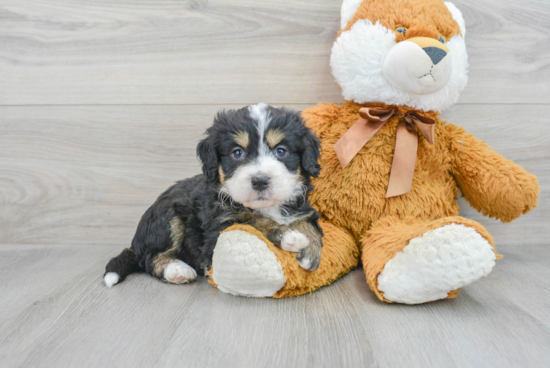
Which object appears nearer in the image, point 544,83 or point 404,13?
point 404,13

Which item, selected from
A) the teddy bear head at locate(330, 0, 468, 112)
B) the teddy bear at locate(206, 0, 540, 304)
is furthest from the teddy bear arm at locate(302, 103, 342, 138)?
the teddy bear head at locate(330, 0, 468, 112)

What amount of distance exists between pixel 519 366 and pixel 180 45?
6.85 feet

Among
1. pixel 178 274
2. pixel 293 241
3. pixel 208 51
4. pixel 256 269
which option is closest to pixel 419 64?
pixel 293 241

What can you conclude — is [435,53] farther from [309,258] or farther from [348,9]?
[309,258]

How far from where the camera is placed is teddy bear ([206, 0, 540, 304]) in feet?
5.24

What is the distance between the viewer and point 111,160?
230 cm

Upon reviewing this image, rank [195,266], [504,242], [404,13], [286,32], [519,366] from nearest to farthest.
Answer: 1. [519,366]
2. [404,13]
3. [195,266]
4. [286,32]
5. [504,242]

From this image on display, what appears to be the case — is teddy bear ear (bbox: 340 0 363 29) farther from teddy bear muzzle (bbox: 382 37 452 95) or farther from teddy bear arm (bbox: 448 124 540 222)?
teddy bear arm (bbox: 448 124 540 222)

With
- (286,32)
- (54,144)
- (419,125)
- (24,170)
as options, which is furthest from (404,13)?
(24,170)

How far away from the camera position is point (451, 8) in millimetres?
1874

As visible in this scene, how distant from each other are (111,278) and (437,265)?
1348 mm

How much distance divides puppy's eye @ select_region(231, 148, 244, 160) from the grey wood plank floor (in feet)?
1.83

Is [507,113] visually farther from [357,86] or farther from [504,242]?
[357,86]

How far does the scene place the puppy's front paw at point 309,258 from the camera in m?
1.49
